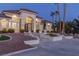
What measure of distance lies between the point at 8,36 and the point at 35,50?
1.39 ft

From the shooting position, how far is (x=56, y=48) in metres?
6.01

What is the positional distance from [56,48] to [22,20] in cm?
62

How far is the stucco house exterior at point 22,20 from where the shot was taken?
5.96 meters

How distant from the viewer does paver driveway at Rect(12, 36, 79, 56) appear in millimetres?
5934

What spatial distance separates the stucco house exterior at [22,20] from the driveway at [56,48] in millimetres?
223

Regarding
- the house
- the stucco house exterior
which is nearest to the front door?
the stucco house exterior

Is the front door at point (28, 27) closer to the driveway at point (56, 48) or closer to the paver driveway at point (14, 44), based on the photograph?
the paver driveway at point (14, 44)

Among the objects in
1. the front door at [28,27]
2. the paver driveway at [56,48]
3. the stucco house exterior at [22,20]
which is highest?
the stucco house exterior at [22,20]

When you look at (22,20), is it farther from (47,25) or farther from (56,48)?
(56,48)

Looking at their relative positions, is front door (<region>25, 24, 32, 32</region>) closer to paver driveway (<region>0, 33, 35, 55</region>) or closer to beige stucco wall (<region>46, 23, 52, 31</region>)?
paver driveway (<region>0, 33, 35, 55</region>)

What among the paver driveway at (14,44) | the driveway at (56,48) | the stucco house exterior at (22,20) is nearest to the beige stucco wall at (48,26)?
the stucco house exterior at (22,20)

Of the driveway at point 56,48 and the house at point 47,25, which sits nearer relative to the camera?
the driveway at point 56,48

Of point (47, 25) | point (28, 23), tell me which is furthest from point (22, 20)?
point (47, 25)

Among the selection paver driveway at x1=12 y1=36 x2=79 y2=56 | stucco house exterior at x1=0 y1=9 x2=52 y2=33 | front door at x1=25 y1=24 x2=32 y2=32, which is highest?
stucco house exterior at x1=0 y1=9 x2=52 y2=33
